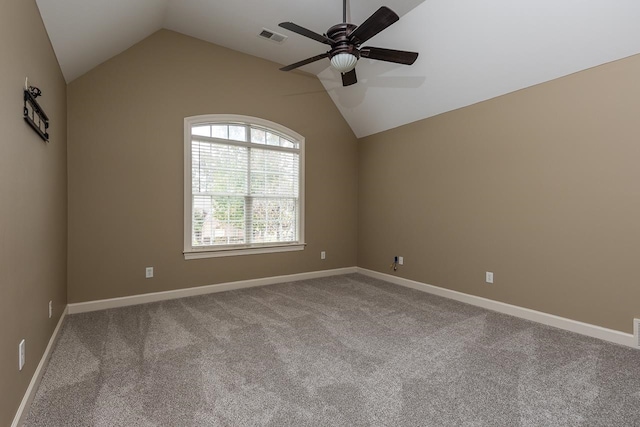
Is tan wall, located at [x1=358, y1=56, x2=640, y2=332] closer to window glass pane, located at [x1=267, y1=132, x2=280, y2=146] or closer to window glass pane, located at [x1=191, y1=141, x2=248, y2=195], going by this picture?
window glass pane, located at [x1=267, y1=132, x2=280, y2=146]

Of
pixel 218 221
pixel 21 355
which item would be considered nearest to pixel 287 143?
pixel 218 221

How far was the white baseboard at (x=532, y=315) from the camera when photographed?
2729 millimetres

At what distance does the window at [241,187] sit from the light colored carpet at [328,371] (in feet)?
3.84

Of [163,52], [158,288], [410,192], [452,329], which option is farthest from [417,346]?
[163,52]

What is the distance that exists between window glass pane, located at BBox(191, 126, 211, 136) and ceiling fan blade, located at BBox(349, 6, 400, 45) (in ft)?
7.90

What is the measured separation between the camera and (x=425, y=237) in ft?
14.7

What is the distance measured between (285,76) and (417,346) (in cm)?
421

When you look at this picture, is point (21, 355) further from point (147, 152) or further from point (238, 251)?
point (238, 251)

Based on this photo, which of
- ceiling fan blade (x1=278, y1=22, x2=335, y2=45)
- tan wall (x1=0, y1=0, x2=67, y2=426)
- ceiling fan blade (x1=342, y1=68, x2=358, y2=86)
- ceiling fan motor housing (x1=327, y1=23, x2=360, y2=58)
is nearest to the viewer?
tan wall (x1=0, y1=0, x2=67, y2=426)

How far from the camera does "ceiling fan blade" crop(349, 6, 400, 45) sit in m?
2.26

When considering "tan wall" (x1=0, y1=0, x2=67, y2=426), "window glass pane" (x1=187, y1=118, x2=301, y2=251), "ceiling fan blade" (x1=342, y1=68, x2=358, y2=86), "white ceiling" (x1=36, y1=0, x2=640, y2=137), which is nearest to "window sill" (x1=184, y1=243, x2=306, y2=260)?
"window glass pane" (x1=187, y1=118, x2=301, y2=251)

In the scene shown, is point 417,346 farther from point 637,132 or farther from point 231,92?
point 231,92

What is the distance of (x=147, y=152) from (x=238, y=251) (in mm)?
1750

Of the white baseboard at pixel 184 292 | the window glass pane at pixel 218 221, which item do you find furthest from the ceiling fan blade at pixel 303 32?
the white baseboard at pixel 184 292
